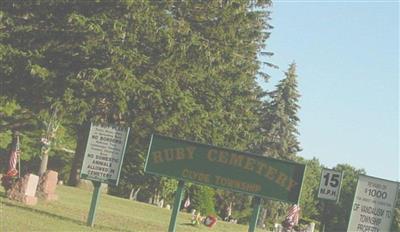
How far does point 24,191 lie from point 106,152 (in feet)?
17.4

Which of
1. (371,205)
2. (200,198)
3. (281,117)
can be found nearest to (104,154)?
(371,205)

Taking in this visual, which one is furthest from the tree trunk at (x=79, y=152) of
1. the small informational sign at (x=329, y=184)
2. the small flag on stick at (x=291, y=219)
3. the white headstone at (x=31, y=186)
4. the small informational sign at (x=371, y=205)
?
→ the small informational sign at (x=371, y=205)

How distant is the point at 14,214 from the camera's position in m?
18.4

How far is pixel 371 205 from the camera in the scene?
1722 centimetres

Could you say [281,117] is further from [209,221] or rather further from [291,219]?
[209,221]

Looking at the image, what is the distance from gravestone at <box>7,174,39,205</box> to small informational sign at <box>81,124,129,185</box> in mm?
4448

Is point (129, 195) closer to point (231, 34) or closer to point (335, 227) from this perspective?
point (231, 34)

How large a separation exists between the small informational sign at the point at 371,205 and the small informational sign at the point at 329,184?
70cm

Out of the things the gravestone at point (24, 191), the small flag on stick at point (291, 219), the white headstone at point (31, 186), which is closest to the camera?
the gravestone at point (24, 191)

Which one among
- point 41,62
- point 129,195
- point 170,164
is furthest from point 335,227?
point 170,164

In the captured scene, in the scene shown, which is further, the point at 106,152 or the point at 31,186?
the point at 31,186

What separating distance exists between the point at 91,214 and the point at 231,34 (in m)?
24.3

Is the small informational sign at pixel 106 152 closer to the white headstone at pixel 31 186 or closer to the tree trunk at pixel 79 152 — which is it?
the white headstone at pixel 31 186

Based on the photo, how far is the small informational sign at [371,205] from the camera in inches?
675
